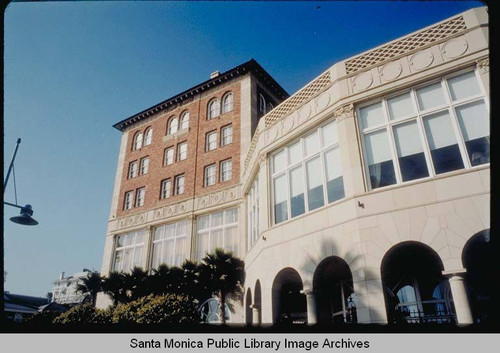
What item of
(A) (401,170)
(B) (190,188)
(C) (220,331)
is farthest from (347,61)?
(B) (190,188)

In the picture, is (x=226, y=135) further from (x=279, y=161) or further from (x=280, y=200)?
(x=280, y=200)

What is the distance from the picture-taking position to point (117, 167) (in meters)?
30.9

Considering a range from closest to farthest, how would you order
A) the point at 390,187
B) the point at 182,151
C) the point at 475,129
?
the point at 475,129 < the point at 390,187 < the point at 182,151

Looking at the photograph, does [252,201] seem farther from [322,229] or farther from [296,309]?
[322,229]

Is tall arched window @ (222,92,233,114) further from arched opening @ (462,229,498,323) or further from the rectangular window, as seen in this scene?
arched opening @ (462,229,498,323)

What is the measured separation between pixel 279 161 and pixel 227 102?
13.8 meters

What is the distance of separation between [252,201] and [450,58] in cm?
1042

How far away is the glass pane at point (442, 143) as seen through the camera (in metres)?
8.59

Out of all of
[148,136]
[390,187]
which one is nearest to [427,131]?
[390,187]

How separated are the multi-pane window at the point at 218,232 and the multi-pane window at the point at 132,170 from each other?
33.0ft

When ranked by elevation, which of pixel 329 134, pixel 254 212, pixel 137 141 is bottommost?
pixel 254 212

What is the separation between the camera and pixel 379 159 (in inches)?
383

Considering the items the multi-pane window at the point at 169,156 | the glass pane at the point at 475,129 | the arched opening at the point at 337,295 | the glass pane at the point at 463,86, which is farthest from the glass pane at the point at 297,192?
the multi-pane window at the point at 169,156

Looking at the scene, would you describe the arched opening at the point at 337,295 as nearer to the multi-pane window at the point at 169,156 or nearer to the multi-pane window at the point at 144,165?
the multi-pane window at the point at 169,156
